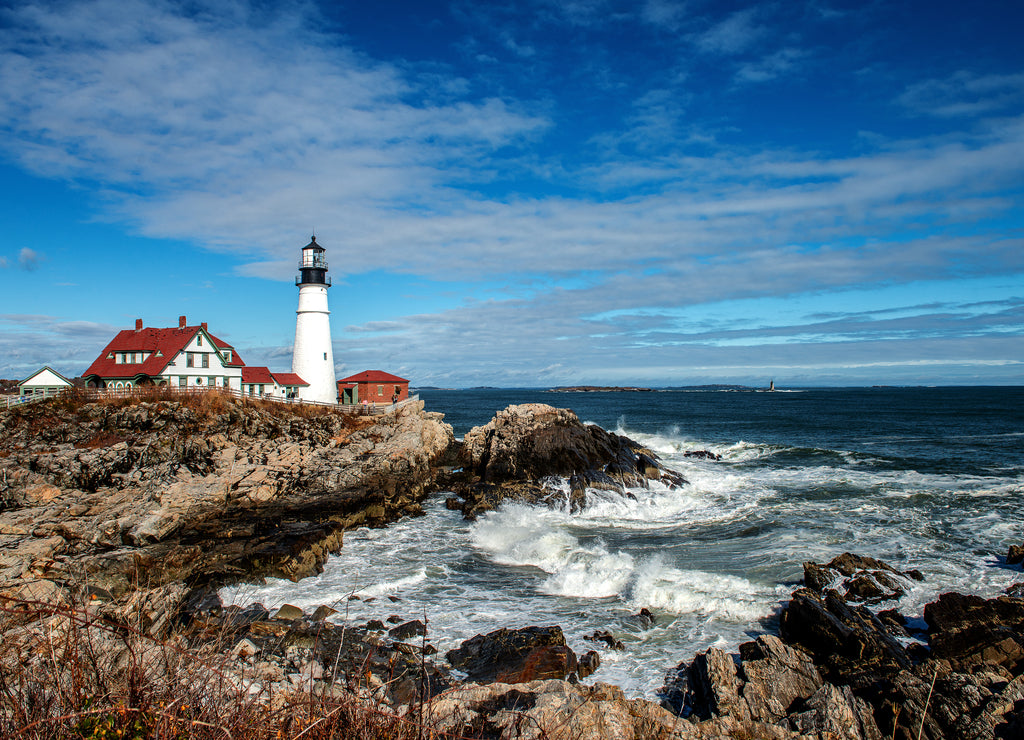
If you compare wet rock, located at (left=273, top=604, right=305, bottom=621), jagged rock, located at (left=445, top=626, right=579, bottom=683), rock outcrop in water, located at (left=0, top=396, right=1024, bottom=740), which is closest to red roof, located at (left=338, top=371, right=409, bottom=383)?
rock outcrop in water, located at (left=0, top=396, right=1024, bottom=740)

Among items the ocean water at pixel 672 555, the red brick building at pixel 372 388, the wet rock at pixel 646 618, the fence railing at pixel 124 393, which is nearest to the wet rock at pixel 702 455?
the ocean water at pixel 672 555

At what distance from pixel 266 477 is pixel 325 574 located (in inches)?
315

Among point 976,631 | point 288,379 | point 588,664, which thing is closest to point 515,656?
point 588,664

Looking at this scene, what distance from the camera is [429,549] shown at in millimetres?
16266

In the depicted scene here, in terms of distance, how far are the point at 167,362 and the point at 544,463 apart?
68.4 ft

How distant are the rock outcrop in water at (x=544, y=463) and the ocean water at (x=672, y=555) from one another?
1010 millimetres

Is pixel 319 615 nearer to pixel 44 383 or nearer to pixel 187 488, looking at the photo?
pixel 187 488

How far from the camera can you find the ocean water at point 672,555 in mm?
11156

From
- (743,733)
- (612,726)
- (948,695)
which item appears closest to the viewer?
(612,726)

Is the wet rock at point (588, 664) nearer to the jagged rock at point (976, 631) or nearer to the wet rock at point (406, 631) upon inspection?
the wet rock at point (406, 631)

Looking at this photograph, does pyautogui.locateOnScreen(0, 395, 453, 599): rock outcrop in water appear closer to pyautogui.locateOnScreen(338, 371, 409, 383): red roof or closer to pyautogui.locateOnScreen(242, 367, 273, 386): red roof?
pyautogui.locateOnScreen(242, 367, 273, 386): red roof

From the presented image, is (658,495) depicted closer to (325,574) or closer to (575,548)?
(575,548)

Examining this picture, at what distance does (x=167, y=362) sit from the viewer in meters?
29.0

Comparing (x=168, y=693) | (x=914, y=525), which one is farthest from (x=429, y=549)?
(x=914, y=525)
